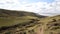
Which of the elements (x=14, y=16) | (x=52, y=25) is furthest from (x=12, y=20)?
(x=52, y=25)

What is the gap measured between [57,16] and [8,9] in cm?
78

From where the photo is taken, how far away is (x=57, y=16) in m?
2.64

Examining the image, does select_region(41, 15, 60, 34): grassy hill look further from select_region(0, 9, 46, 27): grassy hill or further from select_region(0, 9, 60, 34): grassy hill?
select_region(0, 9, 46, 27): grassy hill

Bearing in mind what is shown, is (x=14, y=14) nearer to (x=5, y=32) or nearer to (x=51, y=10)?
(x=5, y=32)

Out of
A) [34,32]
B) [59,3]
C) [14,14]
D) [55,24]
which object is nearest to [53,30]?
[55,24]

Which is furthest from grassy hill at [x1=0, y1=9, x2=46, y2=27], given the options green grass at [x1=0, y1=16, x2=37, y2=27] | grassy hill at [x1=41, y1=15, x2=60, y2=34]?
grassy hill at [x1=41, y1=15, x2=60, y2=34]

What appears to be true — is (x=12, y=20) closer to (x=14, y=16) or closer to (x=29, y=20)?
(x=14, y=16)

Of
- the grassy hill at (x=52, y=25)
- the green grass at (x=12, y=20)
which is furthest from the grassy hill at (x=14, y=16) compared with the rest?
the grassy hill at (x=52, y=25)

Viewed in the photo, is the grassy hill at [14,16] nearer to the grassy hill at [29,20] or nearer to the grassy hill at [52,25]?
the grassy hill at [29,20]

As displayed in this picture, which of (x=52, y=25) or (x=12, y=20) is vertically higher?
(x=12, y=20)

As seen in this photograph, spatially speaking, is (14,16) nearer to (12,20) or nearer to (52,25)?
(12,20)

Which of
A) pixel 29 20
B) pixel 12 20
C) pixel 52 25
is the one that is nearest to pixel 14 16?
pixel 12 20

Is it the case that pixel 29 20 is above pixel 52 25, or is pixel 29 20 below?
above

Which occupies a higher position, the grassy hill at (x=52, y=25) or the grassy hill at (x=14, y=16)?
the grassy hill at (x=14, y=16)
